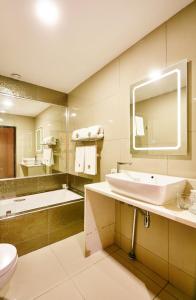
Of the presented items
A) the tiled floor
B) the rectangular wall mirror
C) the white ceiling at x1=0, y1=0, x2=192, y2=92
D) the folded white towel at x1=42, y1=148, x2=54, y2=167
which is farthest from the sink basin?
the folded white towel at x1=42, y1=148, x2=54, y2=167

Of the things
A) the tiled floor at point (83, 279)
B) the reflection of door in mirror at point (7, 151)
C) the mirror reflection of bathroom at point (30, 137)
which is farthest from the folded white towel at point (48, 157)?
the tiled floor at point (83, 279)

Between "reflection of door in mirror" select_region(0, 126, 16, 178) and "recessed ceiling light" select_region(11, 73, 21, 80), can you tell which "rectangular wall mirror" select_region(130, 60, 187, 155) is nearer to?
"recessed ceiling light" select_region(11, 73, 21, 80)

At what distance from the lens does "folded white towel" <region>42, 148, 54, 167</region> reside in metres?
2.63

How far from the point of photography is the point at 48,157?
8.74 feet

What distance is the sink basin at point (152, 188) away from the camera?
99 centimetres

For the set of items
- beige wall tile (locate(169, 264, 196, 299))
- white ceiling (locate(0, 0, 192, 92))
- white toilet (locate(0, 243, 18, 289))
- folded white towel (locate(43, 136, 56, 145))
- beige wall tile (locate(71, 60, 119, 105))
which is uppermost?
white ceiling (locate(0, 0, 192, 92))

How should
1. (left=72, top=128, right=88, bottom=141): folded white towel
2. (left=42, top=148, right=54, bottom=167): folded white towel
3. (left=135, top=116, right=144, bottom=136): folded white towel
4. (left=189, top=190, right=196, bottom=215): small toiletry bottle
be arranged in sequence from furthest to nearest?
(left=42, top=148, right=54, bottom=167): folded white towel
(left=72, top=128, right=88, bottom=141): folded white towel
(left=135, top=116, right=144, bottom=136): folded white towel
(left=189, top=190, right=196, bottom=215): small toiletry bottle

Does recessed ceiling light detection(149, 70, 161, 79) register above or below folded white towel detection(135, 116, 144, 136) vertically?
above

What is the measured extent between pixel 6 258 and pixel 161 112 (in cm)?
172

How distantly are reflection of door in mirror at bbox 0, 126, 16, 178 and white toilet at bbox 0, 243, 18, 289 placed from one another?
1.23 meters

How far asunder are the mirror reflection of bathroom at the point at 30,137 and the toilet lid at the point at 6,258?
1.25 m

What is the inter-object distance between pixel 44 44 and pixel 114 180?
5.09 ft

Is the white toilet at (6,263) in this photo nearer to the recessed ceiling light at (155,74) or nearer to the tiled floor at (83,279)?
the tiled floor at (83,279)

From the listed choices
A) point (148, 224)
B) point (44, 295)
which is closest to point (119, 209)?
point (148, 224)
